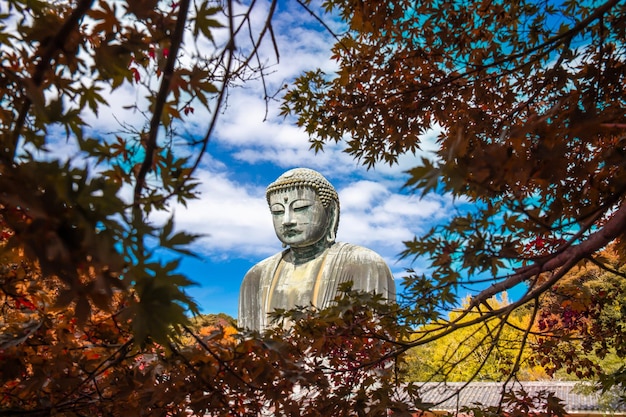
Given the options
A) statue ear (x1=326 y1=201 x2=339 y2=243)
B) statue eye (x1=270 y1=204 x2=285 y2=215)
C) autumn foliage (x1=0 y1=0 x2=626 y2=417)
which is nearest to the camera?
autumn foliage (x1=0 y1=0 x2=626 y2=417)

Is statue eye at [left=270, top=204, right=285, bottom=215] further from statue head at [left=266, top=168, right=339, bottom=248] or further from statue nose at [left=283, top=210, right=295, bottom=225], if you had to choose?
statue nose at [left=283, top=210, right=295, bottom=225]

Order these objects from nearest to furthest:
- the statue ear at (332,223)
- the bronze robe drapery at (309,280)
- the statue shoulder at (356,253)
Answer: the bronze robe drapery at (309,280), the statue shoulder at (356,253), the statue ear at (332,223)

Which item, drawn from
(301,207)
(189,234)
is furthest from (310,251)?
(189,234)

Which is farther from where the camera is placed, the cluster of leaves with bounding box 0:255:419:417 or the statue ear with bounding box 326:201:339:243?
the statue ear with bounding box 326:201:339:243

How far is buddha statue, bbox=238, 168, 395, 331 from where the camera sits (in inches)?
250

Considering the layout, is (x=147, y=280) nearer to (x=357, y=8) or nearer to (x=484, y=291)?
(x=484, y=291)

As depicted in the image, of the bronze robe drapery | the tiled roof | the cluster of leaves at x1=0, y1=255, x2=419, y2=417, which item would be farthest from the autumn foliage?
the tiled roof

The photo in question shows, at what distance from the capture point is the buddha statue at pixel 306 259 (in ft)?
20.8

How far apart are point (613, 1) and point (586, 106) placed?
3.31 ft

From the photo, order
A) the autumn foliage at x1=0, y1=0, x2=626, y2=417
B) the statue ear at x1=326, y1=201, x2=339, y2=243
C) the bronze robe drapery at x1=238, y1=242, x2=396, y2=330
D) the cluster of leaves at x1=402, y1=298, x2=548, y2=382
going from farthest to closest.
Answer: the statue ear at x1=326, y1=201, x2=339, y2=243, the bronze robe drapery at x1=238, y1=242, x2=396, y2=330, the cluster of leaves at x1=402, y1=298, x2=548, y2=382, the autumn foliage at x1=0, y1=0, x2=626, y2=417

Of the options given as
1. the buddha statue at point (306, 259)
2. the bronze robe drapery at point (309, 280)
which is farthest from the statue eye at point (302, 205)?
the bronze robe drapery at point (309, 280)

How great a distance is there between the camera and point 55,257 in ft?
3.96

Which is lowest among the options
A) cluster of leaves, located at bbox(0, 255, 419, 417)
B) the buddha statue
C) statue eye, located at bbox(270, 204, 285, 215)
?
cluster of leaves, located at bbox(0, 255, 419, 417)

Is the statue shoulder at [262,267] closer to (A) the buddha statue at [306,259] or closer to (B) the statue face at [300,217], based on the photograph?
(A) the buddha statue at [306,259]
